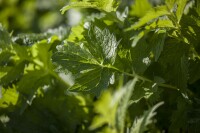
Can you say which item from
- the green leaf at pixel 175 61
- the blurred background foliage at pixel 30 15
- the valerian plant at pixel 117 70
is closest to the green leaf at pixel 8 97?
the valerian plant at pixel 117 70

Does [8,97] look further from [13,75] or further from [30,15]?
[30,15]

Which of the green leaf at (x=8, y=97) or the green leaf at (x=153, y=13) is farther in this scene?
the green leaf at (x=8, y=97)

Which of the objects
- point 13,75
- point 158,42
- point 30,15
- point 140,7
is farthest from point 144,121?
point 30,15

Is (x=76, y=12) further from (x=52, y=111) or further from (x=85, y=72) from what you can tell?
(x=85, y=72)

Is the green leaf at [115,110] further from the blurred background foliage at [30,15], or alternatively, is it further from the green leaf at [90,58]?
the blurred background foliage at [30,15]

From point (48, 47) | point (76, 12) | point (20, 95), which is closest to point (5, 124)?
point (20, 95)

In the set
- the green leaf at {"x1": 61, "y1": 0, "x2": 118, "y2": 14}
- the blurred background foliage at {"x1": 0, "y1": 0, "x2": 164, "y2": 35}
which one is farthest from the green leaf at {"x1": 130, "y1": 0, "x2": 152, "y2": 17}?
the blurred background foliage at {"x1": 0, "y1": 0, "x2": 164, "y2": 35}

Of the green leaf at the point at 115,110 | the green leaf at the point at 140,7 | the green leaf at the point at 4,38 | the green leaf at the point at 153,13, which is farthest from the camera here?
the green leaf at the point at 140,7

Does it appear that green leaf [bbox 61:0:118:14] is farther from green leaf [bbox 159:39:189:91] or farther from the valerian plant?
green leaf [bbox 159:39:189:91]
